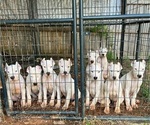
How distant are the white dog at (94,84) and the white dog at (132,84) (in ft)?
1.47

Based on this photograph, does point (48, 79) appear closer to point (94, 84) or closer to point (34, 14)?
point (94, 84)

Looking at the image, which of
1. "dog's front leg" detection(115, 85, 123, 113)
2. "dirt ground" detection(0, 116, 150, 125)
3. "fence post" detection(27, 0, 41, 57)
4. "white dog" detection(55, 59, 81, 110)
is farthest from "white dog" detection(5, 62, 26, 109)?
"fence post" detection(27, 0, 41, 57)

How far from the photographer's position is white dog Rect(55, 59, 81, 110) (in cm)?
481

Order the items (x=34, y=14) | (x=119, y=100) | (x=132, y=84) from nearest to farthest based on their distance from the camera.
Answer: (x=119, y=100) < (x=132, y=84) < (x=34, y=14)

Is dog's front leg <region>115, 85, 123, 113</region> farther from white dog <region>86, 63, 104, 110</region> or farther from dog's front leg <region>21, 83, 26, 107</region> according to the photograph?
dog's front leg <region>21, 83, 26, 107</region>

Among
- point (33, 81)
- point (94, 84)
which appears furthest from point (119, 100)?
point (33, 81)

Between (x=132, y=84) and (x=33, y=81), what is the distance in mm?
1876

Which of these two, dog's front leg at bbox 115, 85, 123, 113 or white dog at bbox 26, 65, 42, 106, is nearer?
dog's front leg at bbox 115, 85, 123, 113

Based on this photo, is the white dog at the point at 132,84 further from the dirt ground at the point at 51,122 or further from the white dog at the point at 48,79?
the white dog at the point at 48,79

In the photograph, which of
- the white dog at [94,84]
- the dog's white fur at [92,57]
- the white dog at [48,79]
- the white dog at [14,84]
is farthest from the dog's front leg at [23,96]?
the dog's white fur at [92,57]

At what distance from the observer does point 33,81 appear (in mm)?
4828

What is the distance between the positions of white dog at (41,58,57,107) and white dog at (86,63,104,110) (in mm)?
684

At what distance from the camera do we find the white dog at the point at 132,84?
4.66 meters

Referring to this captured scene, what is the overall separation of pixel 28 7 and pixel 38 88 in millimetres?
3064
